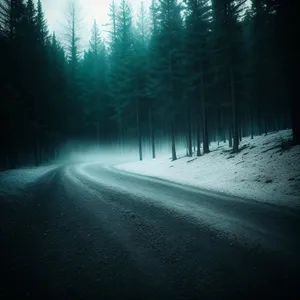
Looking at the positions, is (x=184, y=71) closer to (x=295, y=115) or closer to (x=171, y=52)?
(x=171, y=52)

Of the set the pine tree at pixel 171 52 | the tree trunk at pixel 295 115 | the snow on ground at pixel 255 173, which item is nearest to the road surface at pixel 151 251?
the snow on ground at pixel 255 173

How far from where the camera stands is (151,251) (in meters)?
4.17

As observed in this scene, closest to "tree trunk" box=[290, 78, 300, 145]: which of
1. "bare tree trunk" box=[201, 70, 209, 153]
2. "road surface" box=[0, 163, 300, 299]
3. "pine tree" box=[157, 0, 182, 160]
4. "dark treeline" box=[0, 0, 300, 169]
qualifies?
"dark treeline" box=[0, 0, 300, 169]

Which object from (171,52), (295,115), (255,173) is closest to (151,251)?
(255,173)

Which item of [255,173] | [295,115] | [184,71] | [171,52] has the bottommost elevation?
[255,173]

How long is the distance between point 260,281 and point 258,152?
529 inches

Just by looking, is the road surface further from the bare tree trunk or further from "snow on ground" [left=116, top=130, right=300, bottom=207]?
the bare tree trunk

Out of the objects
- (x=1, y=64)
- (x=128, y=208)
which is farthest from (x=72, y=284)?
(x=1, y=64)

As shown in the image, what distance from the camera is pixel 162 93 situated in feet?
78.7

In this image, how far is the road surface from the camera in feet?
10.1

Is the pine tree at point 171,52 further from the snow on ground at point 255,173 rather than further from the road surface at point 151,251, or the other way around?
the road surface at point 151,251

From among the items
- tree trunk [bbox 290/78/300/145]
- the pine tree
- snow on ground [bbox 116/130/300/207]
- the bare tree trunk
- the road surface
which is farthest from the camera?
the pine tree

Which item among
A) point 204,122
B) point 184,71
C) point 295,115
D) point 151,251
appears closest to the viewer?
point 151,251

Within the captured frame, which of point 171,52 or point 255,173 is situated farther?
point 171,52
